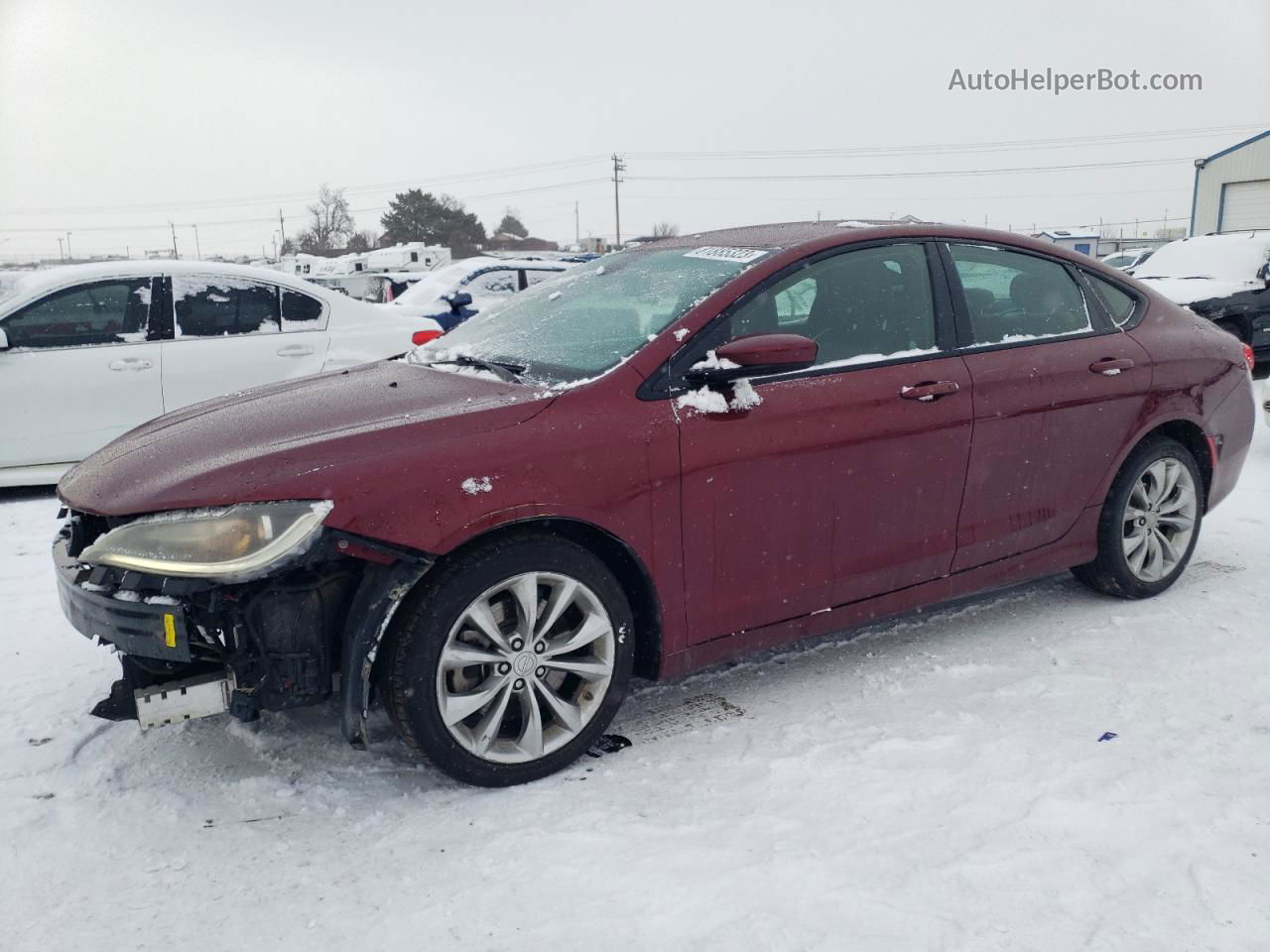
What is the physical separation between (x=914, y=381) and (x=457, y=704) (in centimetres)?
188

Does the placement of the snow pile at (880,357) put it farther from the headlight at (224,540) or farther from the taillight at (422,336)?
the taillight at (422,336)

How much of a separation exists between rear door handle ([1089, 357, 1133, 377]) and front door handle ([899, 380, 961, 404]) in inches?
30.7

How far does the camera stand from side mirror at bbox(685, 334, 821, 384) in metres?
3.01

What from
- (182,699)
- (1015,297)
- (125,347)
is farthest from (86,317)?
(1015,297)

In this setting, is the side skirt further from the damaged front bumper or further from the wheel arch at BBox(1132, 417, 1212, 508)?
the damaged front bumper

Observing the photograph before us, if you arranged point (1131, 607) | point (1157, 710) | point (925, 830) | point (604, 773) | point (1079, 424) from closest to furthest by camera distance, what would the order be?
point (925, 830)
point (604, 773)
point (1157, 710)
point (1079, 424)
point (1131, 607)

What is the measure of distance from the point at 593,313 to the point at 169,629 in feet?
5.70

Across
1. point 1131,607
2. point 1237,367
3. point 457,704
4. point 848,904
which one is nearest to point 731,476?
point 457,704

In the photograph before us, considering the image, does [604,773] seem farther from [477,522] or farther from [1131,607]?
[1131,607]

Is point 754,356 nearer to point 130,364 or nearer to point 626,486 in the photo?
point 626,486

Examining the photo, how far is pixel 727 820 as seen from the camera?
8.91ft

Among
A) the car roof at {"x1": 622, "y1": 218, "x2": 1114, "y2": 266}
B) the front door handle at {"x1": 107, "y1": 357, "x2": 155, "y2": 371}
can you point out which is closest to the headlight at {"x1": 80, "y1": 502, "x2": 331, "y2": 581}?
the car roof at {"x1": 622, "y1": 218, "x2": 1114, "y2": 266}

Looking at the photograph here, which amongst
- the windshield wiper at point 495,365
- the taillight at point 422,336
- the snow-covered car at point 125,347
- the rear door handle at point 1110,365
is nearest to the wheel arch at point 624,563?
the windshield wiper at point 495,365

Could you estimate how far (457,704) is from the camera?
2775 mm
